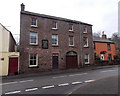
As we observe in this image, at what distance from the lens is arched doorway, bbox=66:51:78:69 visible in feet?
68.6

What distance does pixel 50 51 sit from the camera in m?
19.3

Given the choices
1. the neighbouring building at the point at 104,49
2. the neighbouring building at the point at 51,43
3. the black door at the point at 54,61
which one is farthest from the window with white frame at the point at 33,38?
the neighbouring building at the point at 104,49

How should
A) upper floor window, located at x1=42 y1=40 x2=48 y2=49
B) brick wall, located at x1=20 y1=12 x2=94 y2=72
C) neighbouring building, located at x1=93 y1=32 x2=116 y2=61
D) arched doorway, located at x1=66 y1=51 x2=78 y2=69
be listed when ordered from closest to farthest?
brick wall, located at x1=20 y1=12 x2=94 y2=72, upper floor window, located at x1=42 y1=40 x2=48 y2=49, arched doorway, located at x1=66 y1=51 x2=78 y2=69, neighbouring building, located at x1=93 y1=32 x2=116 y2=61

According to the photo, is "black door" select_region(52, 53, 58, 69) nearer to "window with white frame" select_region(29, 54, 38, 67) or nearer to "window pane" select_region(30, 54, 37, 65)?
"window with white frame" select_region(29, 54, 38, 67)

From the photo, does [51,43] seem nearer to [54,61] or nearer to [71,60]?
[54,61]

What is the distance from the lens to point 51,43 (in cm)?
1967

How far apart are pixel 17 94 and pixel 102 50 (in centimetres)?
2746

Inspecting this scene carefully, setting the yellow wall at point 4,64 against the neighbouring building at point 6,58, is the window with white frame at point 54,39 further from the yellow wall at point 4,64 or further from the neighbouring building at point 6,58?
the yellow wall at point 4,64

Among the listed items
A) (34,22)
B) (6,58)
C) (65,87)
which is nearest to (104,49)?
(34,22)

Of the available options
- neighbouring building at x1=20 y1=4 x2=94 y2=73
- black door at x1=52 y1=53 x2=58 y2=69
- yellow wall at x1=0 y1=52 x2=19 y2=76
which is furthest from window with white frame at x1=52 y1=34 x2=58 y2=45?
yellow wall at x1=0 y1=52 x2=19 y2=76

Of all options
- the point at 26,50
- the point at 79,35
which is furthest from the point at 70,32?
the point at 26,50

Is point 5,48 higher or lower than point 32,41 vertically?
lower

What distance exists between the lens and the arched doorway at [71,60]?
68.6 feet

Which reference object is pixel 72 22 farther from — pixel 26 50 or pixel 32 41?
pixel 26 50
